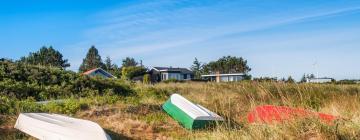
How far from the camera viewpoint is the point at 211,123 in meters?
7.63

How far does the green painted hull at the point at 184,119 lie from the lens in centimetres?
766

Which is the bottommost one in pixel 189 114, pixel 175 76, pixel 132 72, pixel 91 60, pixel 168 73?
pixel 189 114

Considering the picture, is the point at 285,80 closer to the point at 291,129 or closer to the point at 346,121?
the point at 346,121

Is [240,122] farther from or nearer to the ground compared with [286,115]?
nearer to the ground

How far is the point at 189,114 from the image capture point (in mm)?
7949

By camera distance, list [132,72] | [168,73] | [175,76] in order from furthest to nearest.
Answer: [175,76] < [168,73] < [132,72]

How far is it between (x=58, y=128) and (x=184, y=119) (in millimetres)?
2494

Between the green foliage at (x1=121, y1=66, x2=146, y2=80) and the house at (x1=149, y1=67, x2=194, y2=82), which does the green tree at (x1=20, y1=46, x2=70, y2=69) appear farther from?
the green foliage at (x1=121, y1=66, x2=146, y2=80)

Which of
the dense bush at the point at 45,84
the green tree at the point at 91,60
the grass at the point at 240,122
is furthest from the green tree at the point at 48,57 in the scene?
the grass at the point at 240,122

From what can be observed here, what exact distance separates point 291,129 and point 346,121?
1096 mm

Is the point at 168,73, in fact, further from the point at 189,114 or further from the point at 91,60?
the point at 189,114

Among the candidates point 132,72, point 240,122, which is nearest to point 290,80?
point 240,122

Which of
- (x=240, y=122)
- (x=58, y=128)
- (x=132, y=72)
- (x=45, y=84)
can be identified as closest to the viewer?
(x=58, y=128)

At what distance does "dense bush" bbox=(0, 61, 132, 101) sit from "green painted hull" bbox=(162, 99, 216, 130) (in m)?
5.71
